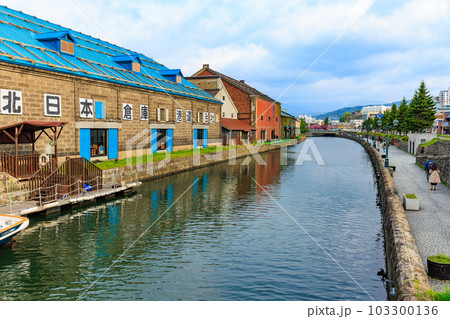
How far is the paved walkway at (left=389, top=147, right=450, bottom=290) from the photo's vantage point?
13.6 m

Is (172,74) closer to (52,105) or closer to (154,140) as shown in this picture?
(154,140)

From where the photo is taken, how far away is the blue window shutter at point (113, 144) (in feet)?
123

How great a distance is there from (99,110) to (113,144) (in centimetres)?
406

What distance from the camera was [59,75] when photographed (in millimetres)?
30547

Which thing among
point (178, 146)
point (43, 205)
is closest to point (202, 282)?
point (43, 205)

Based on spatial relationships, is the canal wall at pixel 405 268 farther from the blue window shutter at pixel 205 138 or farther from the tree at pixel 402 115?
the tree at pixel 402 115

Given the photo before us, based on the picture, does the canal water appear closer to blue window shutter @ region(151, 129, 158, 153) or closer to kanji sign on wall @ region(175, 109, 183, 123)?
blue window shutter @ region(151, 129, 158, 153)

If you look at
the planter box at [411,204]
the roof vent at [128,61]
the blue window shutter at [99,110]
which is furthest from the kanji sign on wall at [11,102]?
the planter box at [411,204]

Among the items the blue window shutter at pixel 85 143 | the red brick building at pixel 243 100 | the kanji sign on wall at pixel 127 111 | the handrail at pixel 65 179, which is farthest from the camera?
the red brick building at pixel 243 100

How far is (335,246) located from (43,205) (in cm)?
1661

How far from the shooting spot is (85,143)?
1340 inches

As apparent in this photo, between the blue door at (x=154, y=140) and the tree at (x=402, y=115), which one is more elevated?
the tree at (x=402, y=115)

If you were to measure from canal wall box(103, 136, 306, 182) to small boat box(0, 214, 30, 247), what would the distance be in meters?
12.4
